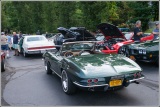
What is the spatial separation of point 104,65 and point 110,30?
592 cm

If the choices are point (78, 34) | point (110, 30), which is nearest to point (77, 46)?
point (110, 30)

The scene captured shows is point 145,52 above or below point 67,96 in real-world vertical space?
above

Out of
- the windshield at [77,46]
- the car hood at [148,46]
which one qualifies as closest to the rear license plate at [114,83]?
the windshield at [77,46]

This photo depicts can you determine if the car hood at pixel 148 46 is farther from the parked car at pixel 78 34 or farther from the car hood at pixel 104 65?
the parked car at pixel 78 34

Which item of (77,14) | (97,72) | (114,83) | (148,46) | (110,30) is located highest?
(77,14)

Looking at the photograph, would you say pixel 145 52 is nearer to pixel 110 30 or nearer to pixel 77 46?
pixel 77 46

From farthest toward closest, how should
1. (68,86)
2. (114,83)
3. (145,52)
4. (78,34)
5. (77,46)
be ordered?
(78,34), (145,52), (77,46), (68,86), (114,83)

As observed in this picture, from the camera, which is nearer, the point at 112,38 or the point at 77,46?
the point at 77,46

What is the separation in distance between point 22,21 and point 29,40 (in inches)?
981

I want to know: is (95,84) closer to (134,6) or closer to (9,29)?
(134,6)

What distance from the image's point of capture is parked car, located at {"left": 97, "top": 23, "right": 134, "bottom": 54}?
1043 centimetres

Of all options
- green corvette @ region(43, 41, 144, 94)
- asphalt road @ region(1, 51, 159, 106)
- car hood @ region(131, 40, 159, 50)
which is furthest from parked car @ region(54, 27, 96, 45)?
green corvette @ region(43, 41, 144, 94)

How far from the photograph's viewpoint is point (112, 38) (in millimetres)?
11523

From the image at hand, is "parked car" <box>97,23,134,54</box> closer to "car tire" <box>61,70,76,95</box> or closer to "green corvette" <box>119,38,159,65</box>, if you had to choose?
"green corvette" <box>119,38,159,65</box>
